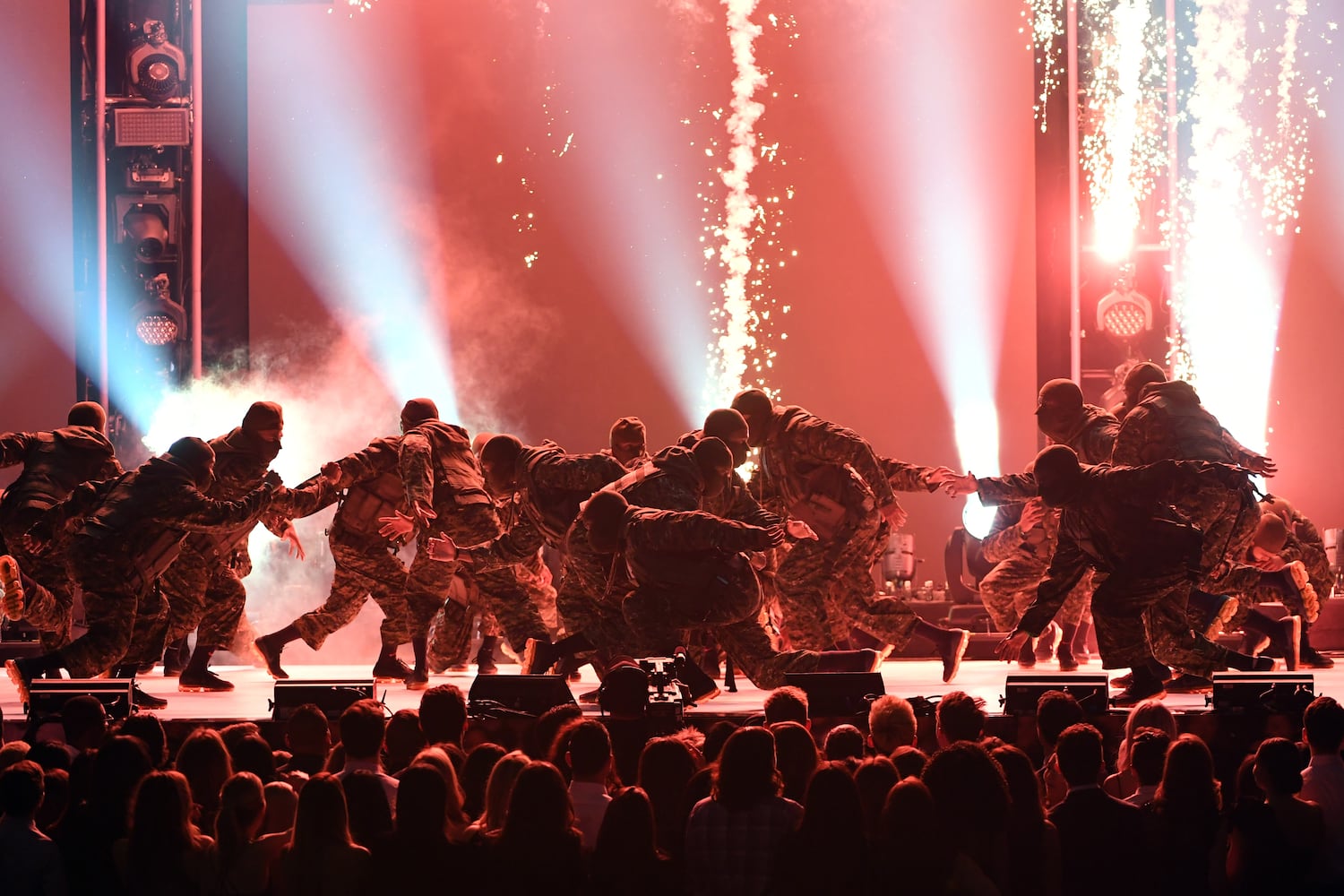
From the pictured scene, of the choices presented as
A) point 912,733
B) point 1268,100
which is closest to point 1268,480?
point 1268,100

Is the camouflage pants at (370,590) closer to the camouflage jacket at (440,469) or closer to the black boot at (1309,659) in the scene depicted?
the camouflage jacket at (440,469)

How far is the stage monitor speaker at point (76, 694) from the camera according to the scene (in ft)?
16.9

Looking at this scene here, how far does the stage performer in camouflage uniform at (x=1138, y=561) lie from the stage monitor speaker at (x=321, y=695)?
261 cm

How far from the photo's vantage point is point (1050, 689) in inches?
205

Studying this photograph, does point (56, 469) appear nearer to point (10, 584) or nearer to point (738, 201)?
point (10, 584)

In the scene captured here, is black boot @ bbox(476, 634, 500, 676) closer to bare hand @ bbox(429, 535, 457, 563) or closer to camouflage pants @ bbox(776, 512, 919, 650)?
bare hand @ bbox(429, 535, 457, 563)

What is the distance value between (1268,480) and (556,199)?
574 centimetres

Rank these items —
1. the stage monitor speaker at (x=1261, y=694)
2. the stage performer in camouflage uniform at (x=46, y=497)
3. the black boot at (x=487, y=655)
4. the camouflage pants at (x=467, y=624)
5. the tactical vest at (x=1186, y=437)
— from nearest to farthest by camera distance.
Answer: the stage monitor speaker at (x=1261, y=694) → the tactical vest at (x=1186, y=437) → the stage performer in camouflage uniform at (x=46, y=497) → the camouflage pants at (x=467, y=624) → the black boot at (x=487, y=655)

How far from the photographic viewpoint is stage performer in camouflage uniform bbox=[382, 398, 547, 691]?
298 inches

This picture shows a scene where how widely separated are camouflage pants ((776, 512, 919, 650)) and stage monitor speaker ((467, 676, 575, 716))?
7.10 ft

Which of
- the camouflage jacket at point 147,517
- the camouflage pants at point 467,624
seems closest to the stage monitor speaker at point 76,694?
the camouflage jacket at point 147,517

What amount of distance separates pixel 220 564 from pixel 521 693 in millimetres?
3065

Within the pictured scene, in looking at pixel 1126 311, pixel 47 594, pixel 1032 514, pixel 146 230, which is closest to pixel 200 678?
pixel 47 594

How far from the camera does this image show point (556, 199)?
11.9m
